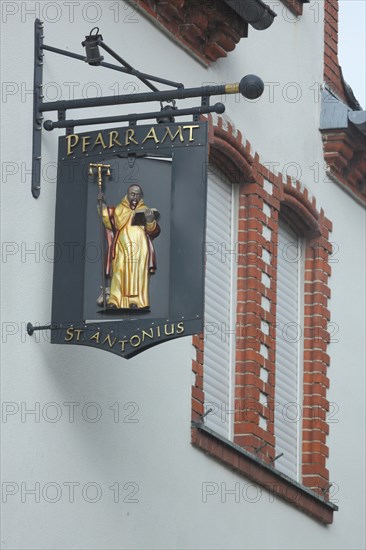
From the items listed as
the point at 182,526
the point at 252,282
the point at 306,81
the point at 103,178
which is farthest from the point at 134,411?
the point at 306,81

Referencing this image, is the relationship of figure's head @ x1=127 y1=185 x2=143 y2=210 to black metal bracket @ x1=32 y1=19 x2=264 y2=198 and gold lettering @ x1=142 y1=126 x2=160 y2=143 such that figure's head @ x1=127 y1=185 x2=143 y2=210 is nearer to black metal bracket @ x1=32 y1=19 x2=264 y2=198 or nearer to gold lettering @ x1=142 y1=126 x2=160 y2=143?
gold lettering @ x1=142 y1=126 x2=160 y2=143

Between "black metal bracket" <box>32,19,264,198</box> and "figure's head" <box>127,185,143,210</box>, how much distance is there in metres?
0.49

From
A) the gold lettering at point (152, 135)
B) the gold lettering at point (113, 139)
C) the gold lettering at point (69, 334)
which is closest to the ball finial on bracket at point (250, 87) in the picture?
the gold lettering at point (152, 135)

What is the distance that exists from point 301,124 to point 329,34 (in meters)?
1.71

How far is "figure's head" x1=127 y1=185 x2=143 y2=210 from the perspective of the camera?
12875 millimetres

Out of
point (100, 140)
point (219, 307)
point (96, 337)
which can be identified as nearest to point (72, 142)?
point (100, 140)

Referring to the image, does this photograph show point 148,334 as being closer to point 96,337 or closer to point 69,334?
point 96,337

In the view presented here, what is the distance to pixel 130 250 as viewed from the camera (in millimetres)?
12750

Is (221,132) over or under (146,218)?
over

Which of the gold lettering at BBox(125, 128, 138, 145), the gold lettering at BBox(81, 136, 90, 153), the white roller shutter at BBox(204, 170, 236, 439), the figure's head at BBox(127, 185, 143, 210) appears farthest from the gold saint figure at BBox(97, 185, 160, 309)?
the white roller shutter at BBox(204, 170, 236, 439)

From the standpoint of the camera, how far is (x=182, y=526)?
1483 cm

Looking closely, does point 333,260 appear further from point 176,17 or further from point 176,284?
point 176,284

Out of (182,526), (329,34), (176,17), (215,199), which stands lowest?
(182,526)

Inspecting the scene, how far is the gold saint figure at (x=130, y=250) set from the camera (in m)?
12.7
